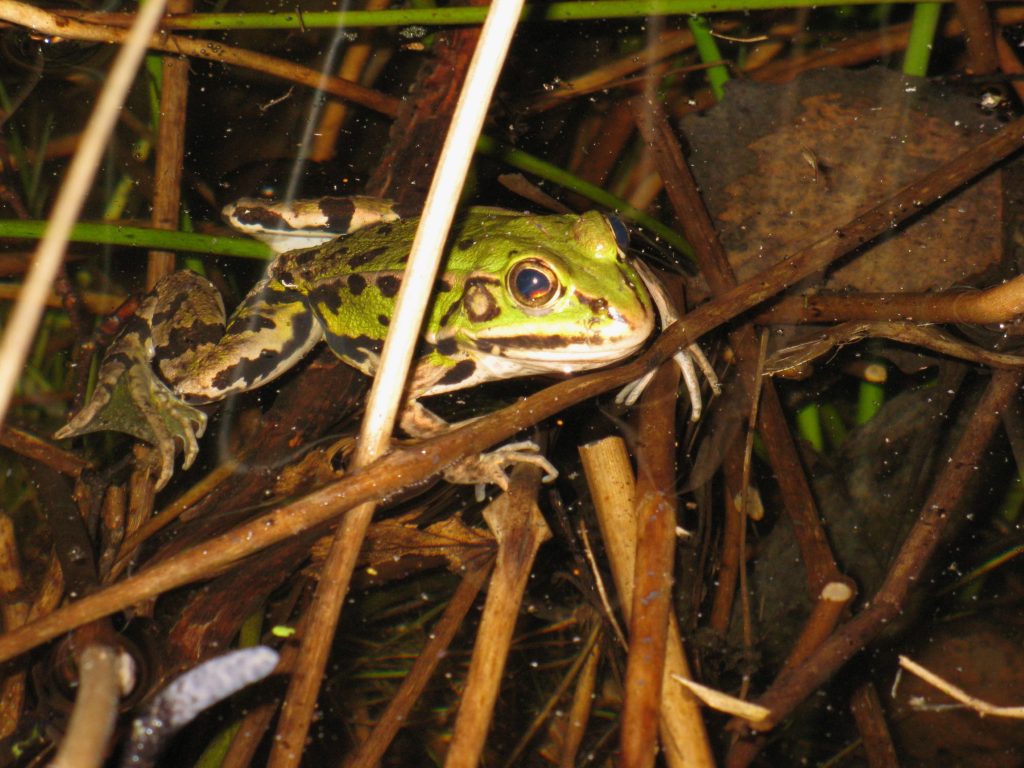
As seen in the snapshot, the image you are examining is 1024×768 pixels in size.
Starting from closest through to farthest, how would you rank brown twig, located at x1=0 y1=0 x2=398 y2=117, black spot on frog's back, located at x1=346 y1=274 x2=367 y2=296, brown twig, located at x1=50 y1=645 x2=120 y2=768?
brown twig, located at x1=50 y1=645 x2=120 y2=768
black spot on frog's back, located at x1=346 y1=274 x2=367 y2=296
brown twig, located at x1=0 y1=0 x2=398 y2=117

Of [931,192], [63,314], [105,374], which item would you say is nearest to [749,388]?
[931,192]

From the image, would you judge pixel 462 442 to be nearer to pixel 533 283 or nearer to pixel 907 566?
pixel 533 283

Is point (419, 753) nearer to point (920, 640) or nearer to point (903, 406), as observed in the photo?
point (920, 640)

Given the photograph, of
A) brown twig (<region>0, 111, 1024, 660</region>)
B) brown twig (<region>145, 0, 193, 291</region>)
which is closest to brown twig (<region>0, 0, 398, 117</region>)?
brown twig (<region>145, 0, 193, 291</region>)

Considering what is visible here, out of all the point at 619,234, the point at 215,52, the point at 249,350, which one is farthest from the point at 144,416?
the point at 619,234

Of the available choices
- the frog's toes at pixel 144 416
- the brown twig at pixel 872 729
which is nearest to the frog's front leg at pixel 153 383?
the frog's toes at pixel 144 416

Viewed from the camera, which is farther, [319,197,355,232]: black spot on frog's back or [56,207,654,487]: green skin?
[319,197,355,232]: black spot on frog's back

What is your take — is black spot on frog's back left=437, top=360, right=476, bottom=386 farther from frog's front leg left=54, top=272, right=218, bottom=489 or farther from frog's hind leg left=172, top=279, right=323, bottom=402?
frog's front leg left=54, top=272, right=218, bottom=489

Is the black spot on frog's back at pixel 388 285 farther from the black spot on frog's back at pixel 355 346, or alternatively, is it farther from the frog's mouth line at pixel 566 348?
the frog's mouth line at pixel 566 348
